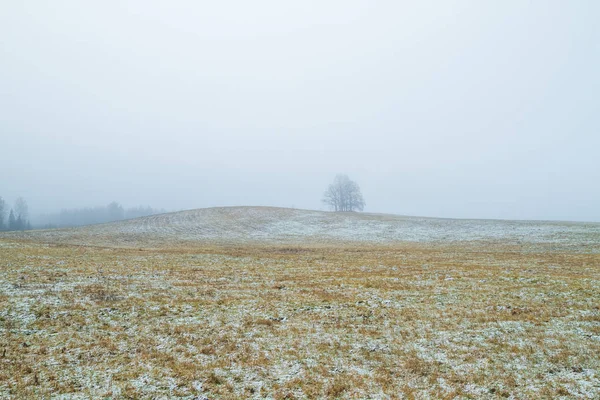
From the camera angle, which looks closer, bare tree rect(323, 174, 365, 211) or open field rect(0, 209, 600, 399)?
open field rect(0, 209, 600, 399)

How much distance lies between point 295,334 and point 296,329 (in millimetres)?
533

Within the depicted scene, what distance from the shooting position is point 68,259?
27.2 meters

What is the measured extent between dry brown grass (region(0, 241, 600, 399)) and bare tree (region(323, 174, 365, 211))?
85712 millimetres

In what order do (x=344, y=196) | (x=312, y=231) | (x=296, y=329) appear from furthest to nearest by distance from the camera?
(x=344, y=196) → (x=312, y=231) → (x=296, y=329)

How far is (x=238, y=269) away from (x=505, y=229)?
5208 centimetres

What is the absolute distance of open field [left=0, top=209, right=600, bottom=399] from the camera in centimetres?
890

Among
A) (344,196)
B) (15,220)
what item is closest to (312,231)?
(344,196)


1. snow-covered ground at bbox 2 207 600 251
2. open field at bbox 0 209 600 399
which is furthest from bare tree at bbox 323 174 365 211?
open field at bbox 0 209 600 399

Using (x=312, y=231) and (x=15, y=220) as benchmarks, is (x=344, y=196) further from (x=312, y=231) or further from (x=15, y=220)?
(x=15, y=220)

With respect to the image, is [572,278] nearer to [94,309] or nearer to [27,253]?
[94,309]

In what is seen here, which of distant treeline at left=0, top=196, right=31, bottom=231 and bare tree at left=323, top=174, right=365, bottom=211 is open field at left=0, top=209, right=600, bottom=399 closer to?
bare tree at left=323, top=174, right=365, bottom=211

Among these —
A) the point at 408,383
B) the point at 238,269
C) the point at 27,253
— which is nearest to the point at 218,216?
the point at 27,253

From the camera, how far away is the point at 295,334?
1255 centimetres

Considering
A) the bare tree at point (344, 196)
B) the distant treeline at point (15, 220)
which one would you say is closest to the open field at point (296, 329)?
the bare tree at point (344, 196)
